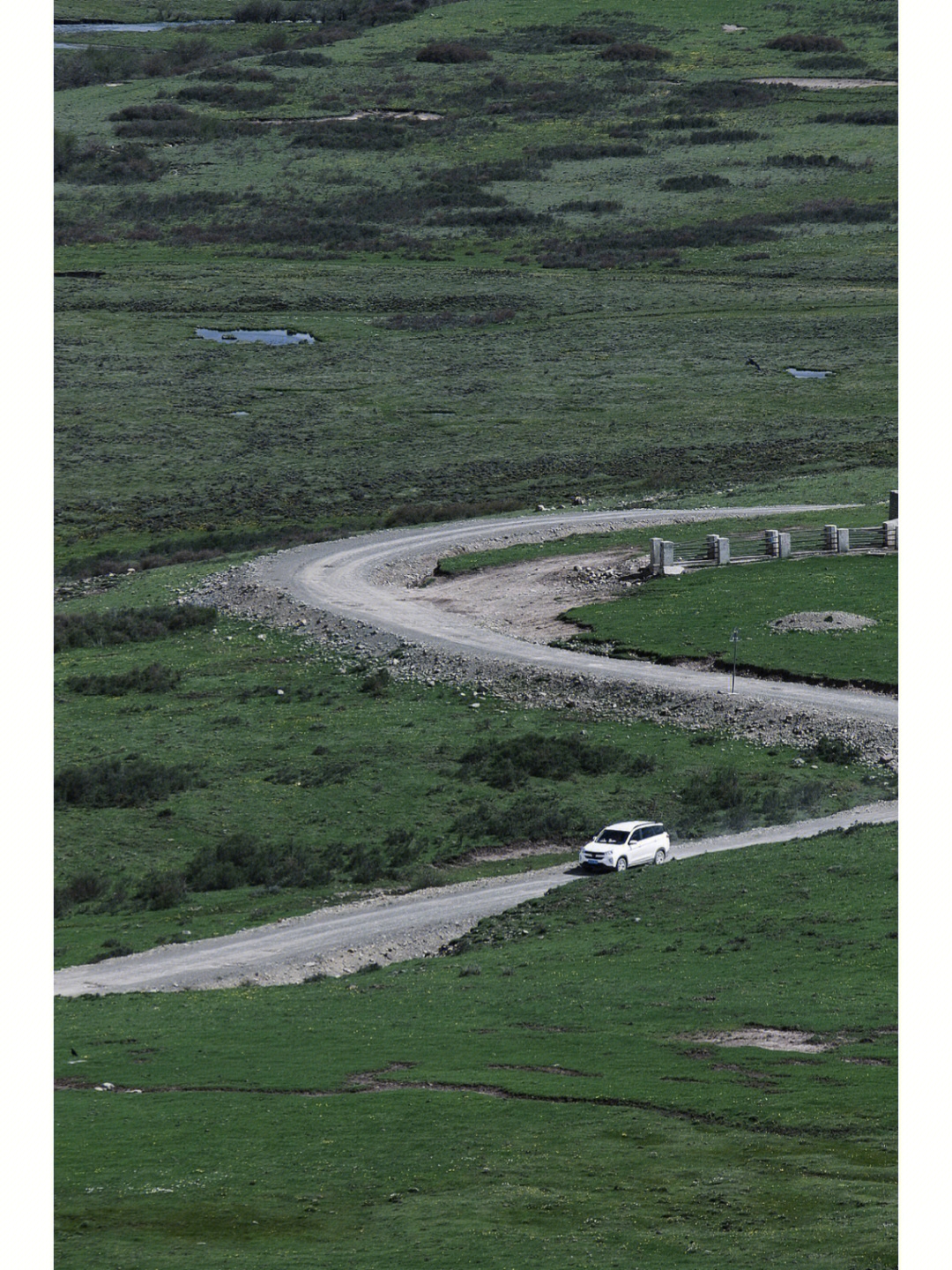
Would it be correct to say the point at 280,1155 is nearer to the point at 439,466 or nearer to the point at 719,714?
the point at 719,714

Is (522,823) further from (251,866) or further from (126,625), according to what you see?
(126,625)

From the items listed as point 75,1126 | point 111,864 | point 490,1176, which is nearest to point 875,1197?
point 490,1176

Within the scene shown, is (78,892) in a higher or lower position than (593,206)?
lower

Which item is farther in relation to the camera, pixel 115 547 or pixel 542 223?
pixel 542 223

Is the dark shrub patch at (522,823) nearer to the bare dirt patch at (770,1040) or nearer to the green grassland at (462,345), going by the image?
the bare dirt patch at (770,1040)

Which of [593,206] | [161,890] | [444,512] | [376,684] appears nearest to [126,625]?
[376,684]

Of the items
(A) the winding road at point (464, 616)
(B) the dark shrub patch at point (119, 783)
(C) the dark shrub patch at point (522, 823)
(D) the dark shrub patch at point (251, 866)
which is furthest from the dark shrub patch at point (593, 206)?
(D) the dark shrub patch at point (251, 866)

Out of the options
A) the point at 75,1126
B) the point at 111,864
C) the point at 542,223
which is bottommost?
the point at 111,864
